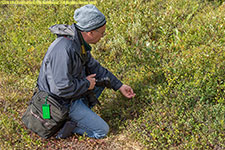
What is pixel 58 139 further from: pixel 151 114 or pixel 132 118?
pixel 151 114

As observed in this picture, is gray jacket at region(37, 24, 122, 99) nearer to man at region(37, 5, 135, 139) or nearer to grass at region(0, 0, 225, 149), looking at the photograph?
man at region(37, 5, 135, 139)

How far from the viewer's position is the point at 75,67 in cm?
347

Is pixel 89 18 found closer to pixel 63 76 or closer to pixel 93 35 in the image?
pixel 93 35

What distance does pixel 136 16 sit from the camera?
18.8ft

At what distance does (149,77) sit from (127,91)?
0.57 meters

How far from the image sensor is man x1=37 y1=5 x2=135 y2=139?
330cm

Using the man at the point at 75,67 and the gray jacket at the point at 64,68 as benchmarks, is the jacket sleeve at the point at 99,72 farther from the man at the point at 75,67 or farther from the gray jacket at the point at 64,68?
the gray jacket at the point at 64,68

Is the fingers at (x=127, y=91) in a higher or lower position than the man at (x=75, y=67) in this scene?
lower

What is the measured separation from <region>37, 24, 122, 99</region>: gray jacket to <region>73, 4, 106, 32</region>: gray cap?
14 cm

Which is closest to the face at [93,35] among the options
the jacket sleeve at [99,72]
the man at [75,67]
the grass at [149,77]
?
the man at [75,67]

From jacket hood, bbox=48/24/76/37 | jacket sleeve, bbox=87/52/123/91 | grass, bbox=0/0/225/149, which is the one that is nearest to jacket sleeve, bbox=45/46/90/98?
jacket hood, bbox=48/24/76/37

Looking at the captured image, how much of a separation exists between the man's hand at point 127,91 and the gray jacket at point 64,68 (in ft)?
2.37

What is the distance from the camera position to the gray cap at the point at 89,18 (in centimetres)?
338

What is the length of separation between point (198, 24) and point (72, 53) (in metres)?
3.30
